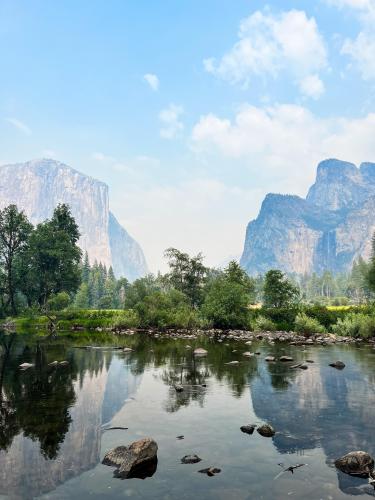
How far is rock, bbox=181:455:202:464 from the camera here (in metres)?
13.2

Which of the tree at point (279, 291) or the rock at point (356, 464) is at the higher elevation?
the tree at point (279, 291)

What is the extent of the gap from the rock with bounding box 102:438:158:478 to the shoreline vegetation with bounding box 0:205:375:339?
4652 cm

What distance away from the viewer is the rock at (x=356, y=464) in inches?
478

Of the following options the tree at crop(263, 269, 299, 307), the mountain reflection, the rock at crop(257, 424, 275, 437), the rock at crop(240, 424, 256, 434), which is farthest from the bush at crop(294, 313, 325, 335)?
the rock at crop(257, 424, 275, 437)

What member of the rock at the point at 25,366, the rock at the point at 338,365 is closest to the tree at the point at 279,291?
the rock at the point at 338,365

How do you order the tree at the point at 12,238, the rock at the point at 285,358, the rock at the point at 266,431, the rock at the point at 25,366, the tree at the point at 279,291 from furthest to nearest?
the tree at the point at 12,238 → the tree at the point at 279,291 → the rock at the point at 285,358 → the rock at the point at 25,366 → the rock at the point at 266,431

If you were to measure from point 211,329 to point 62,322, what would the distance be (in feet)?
93.6

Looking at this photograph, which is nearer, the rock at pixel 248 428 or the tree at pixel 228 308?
the rock at pixel 248 428

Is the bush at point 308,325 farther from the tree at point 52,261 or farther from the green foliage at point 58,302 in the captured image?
the tree at point 52,261

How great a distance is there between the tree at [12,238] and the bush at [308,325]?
6047 cm

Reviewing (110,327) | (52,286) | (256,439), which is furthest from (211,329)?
(256,439)

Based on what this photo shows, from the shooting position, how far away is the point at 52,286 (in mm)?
93688

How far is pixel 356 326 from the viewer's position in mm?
55406

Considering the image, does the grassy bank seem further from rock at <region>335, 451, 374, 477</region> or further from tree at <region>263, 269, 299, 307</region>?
rock at <region>335, 451, 374, 477</region>
